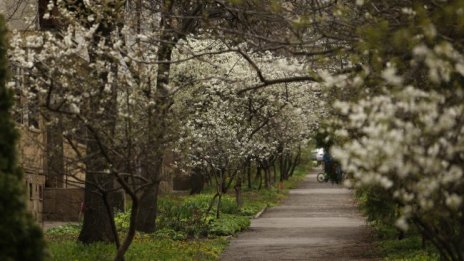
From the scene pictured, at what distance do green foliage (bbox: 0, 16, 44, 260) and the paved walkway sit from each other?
10.3 metres

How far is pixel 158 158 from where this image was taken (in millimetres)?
12062

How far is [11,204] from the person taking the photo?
8.42 m

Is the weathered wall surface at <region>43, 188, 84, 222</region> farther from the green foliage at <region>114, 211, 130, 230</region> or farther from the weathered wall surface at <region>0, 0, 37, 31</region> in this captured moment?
the weathered wall surface at <region>0, 0, 37, 31</region>

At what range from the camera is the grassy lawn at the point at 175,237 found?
16844mm

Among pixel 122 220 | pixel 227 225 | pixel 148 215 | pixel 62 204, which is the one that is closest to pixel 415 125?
pixel 148 215

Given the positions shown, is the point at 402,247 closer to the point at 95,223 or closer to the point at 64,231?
the point at 95,223

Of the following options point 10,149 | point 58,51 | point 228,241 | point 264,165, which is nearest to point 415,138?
point 10,149

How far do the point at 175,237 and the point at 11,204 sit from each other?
14271 mm

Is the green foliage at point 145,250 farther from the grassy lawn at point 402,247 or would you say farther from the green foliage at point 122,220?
the grassy lawn at point 402,247

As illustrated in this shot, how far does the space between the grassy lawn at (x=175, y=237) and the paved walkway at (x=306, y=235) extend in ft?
1.48

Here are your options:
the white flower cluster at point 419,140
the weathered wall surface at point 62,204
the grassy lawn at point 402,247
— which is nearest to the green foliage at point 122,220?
the weathered wall surface at point 62,204

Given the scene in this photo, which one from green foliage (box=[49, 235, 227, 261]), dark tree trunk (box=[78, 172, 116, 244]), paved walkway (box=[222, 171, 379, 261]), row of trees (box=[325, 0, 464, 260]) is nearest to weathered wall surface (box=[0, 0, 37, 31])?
dark tree trunk (box=[78, 172, 116, 244])

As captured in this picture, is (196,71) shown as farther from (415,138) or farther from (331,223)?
(415,138)

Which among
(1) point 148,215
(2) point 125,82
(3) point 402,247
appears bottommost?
(3) point 402,247
